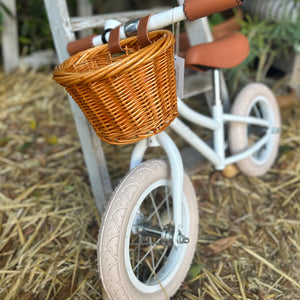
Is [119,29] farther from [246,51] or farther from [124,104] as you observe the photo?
[246,51]

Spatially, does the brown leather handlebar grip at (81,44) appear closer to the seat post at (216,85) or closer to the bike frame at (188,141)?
the bike frame at (188,141)

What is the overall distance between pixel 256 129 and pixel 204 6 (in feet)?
3.40

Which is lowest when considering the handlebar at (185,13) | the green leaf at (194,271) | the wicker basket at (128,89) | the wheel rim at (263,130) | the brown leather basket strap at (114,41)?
the green leaf at (194,271)

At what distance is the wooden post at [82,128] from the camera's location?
1.23 meters

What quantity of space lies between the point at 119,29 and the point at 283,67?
158 cm

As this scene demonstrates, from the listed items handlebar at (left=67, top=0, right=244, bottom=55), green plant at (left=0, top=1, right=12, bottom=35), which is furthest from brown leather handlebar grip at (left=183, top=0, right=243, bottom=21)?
green plant at (left=0, top=1, right=12, bottom=35)

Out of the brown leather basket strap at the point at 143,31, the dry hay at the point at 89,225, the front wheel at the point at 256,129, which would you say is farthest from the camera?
the front wheel at the point at 256,129

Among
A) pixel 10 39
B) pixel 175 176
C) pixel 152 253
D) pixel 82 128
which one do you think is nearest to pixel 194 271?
pixel 152 253

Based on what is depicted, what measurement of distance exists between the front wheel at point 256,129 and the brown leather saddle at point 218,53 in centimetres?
30

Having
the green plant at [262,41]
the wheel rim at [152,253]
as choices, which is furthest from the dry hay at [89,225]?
the green plant at [262,41]

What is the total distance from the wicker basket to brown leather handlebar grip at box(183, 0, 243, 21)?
0.08 metres

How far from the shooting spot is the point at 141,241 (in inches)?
50.3

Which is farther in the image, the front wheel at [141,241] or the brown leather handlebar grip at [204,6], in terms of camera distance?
the front wheel at [141,241]

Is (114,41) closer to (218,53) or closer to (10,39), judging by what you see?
(218,53)
